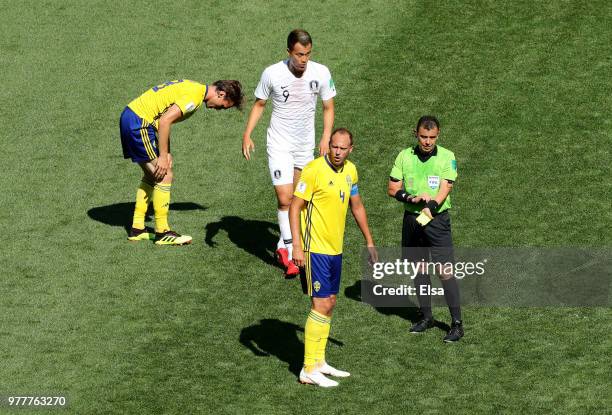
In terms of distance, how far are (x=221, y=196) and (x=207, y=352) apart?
4.53 meters

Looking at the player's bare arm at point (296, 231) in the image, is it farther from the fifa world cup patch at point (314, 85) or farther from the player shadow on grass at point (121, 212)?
the player shadow on grass at point (121, 212)

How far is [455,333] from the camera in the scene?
46.3 ft

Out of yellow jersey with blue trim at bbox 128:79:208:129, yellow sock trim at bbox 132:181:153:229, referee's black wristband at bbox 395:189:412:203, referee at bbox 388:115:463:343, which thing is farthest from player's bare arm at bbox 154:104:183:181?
referee's black wristband at bbox 395:189:412:203

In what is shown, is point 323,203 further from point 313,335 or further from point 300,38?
point 300,38

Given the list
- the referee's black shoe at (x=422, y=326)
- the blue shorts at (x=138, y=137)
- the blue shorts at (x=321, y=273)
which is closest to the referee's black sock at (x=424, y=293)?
the referee's black shoe at (x=422, y=326)

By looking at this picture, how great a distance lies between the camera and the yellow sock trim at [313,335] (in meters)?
12.8

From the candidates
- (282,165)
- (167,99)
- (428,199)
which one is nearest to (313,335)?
(428,199)

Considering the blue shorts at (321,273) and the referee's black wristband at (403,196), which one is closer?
the blue shorts at (321,273)

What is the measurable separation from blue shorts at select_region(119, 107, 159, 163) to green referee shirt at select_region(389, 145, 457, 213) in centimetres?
369

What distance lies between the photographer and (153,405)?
1255cm

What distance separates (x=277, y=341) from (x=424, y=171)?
255cm

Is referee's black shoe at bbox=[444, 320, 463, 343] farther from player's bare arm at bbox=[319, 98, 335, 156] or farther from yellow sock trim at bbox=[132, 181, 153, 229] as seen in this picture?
yellow sock trim at bbox=[132, 181, 153, 229]

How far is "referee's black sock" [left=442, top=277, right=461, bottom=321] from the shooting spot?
46.3ft

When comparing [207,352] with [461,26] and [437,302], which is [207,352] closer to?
[437,302]
